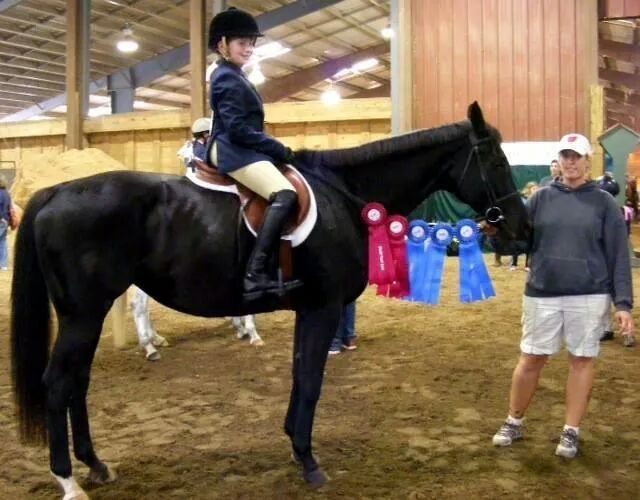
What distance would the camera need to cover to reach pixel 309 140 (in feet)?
39.0

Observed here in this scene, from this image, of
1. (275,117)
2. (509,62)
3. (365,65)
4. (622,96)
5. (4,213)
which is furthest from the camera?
(622,96)

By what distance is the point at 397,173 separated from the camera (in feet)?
11.3

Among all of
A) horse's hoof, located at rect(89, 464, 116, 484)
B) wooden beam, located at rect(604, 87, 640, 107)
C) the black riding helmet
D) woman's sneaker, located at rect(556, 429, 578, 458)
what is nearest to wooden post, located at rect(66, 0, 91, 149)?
the black riding helmet

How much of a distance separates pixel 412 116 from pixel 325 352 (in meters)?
10.1

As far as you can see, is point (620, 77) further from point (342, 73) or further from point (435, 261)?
point (435, 261)

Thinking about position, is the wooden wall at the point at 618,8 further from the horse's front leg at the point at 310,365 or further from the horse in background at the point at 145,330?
the horse's front leg at the point at 310,365

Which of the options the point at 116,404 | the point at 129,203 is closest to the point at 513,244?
the point at 129,203

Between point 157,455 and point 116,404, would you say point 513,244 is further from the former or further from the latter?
point 116,404

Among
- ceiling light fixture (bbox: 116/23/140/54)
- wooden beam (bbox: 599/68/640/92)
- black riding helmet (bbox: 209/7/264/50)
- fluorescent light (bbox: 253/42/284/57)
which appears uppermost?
fluorescent light (bbox: 253/42/284/57)

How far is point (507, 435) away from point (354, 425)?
0.91m

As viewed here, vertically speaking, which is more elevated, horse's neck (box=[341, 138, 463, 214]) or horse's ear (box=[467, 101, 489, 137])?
horse's ear (box=[467, 101, 489, 137])

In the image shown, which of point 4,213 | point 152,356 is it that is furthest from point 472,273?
point 4,213

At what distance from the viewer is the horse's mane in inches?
133

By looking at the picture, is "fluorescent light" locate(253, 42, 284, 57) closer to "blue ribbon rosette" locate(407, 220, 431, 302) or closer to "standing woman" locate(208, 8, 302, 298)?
"blue ribbon rosette" locate(407, 220, 431, 302)
